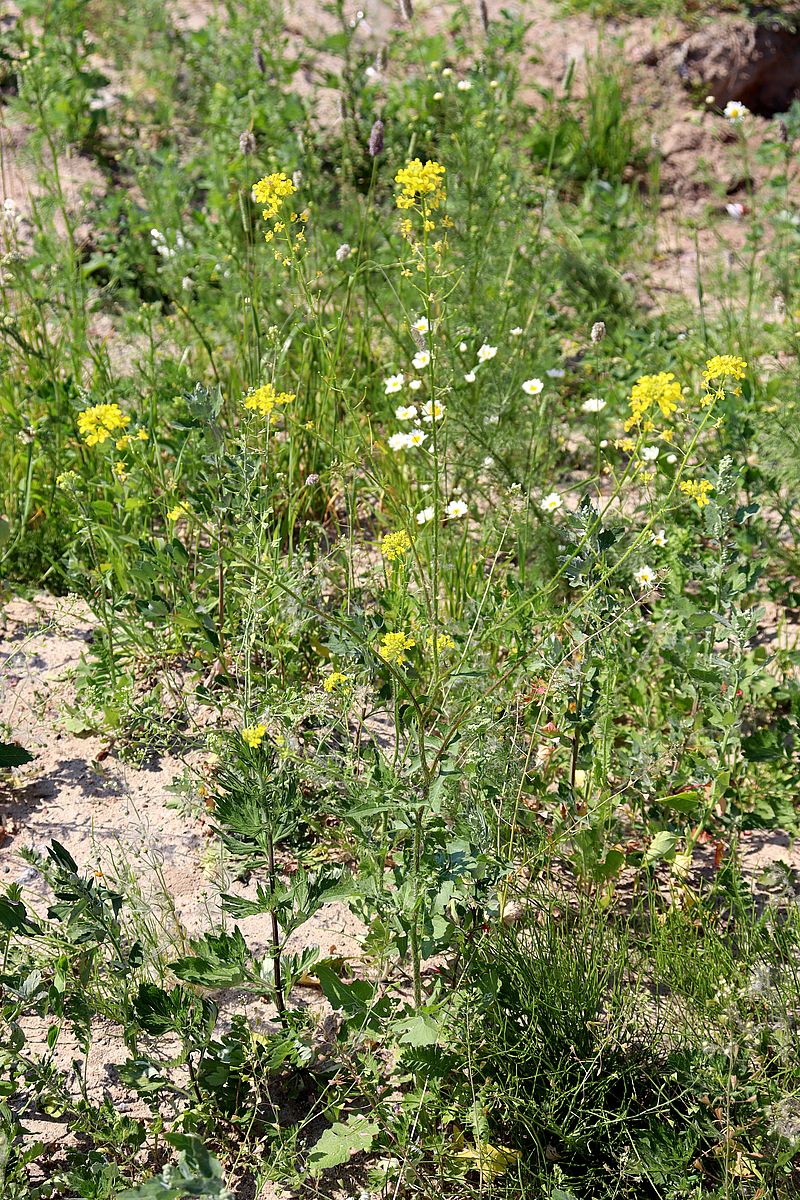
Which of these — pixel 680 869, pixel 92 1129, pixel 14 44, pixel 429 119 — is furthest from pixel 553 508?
pixel 14 44

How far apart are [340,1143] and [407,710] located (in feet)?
2.90

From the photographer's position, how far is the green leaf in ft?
6.67

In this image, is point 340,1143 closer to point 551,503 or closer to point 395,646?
point 395,646

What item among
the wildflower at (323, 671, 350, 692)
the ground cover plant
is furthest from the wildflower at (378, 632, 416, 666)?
the wildflower at (323, 671, 350, 692)

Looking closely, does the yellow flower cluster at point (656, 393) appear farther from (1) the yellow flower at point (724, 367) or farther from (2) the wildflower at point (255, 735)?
(2) the wildflower at point (255, 735)

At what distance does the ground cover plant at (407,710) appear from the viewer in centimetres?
211

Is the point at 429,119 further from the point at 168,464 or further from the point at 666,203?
the point at 168,464

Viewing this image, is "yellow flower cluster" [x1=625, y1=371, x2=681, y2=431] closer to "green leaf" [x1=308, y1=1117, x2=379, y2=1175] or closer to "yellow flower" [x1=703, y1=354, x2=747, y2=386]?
"yellow flower" [x1=703, y1=354, x2=747, y2=386]

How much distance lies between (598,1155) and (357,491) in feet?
6.71

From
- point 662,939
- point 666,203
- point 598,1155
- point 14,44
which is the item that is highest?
point 14,44

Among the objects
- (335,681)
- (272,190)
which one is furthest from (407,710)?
(272,190)

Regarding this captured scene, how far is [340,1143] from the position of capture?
2.06m

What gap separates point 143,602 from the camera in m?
3.00

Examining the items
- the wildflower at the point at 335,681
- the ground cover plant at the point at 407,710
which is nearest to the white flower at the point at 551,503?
the ground cover plant at the point at 407,710
